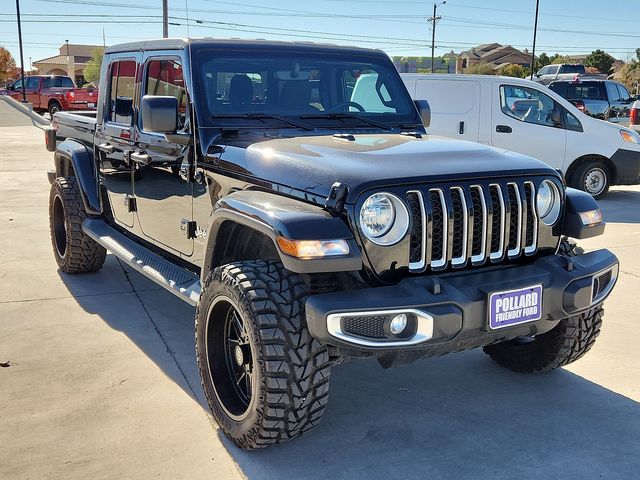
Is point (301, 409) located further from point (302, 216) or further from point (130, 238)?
point (130, 238)

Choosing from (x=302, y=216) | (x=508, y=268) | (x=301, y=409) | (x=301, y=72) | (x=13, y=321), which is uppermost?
(x=301, y=72)

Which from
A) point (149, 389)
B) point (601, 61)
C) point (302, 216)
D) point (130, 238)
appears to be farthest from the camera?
point (601, 61)

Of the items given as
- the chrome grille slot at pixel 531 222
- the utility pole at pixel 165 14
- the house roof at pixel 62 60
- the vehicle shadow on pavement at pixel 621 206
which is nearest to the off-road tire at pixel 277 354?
the chrome grille slot at pixel 531 222

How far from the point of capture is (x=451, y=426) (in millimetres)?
3404

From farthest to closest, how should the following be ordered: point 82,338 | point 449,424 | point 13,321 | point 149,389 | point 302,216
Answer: point 13,321 → point 82,338 → point 149,389 → point 449,424 → point 302,216

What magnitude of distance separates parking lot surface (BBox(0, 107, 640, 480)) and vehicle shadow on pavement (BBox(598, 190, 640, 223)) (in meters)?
4.00

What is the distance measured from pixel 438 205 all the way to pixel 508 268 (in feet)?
1.56

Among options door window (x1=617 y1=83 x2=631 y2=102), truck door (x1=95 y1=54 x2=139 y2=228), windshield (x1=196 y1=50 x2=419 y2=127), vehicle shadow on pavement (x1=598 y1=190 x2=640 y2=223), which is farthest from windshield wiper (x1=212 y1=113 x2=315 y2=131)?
door window (x1=617 y1=83 x2=631 y2=102)

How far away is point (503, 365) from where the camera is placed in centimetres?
412

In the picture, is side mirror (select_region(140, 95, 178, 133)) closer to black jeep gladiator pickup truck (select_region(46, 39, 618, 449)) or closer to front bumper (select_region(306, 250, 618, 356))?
black jeep gladiator pickup truck (select_region(46, 39, 618, 449))

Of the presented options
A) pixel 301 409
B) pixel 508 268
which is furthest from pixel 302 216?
pixel 508 268

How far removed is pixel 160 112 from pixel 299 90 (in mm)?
882

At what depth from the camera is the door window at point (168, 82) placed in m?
4.04

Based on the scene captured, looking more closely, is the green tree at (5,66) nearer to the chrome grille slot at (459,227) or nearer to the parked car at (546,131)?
the parked car at (546,131)
